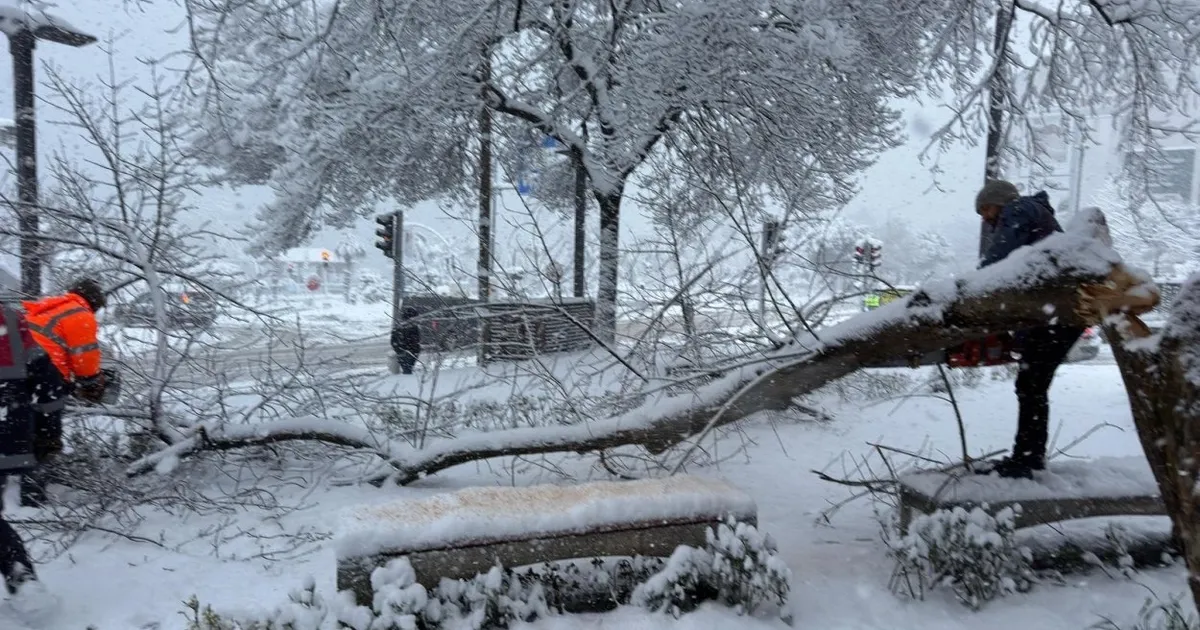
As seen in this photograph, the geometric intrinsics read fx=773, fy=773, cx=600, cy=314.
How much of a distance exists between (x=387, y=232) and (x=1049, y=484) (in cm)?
1034

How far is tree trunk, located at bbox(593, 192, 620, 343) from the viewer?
768 centimetres

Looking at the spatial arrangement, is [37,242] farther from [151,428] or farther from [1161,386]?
[1161,386]

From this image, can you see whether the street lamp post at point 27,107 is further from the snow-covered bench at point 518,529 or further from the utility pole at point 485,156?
the utility pole at point 485,156

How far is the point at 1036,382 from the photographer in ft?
13.9

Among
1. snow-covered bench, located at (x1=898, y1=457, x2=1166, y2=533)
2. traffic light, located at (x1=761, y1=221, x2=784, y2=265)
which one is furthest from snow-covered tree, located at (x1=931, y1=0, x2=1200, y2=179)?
snow-covered bench, located at (x1=898, y1=457, x2=1166, y2=533)

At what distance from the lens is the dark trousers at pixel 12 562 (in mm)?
3625

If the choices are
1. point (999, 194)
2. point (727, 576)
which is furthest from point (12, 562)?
point (999, 194)

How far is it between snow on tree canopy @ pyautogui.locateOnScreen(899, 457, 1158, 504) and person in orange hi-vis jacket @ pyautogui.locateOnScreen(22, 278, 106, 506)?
457 centimetres

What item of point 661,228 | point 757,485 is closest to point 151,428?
point 757,485

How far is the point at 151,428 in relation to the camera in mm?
5730

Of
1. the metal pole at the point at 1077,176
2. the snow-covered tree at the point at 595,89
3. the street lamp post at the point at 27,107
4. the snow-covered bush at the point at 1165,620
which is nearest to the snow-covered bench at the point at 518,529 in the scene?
the snow-covered bush at the point at 1165,620

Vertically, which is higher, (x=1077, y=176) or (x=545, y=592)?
(x=1077, y=176)

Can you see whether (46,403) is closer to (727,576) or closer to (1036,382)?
(727,576)

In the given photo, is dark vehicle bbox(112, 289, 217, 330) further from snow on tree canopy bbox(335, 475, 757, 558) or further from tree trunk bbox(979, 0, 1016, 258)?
tree trunk bbox(979, 0, 1016, 258)
